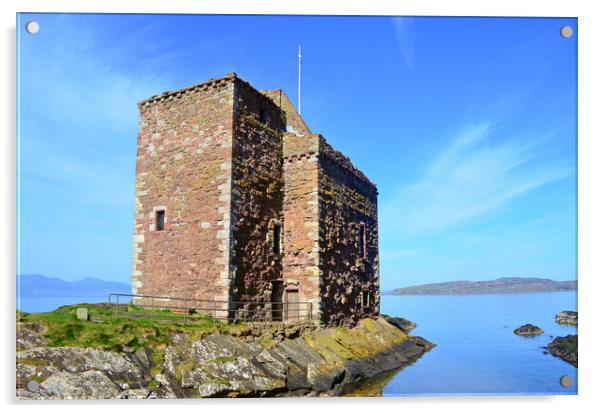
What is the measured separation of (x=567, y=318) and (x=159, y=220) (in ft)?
41.8

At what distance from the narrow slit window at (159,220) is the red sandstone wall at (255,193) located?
3018 millimetres

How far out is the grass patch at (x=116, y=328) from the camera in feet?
35.4

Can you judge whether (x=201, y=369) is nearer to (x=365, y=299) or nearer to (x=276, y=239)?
(x=276, y=239)

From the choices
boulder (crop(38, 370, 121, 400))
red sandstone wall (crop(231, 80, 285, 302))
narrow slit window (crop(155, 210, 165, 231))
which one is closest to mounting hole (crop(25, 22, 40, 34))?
red sandstone wall (crop(231, 80, 285, 302))

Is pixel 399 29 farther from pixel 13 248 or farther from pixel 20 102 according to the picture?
pixel 13 248

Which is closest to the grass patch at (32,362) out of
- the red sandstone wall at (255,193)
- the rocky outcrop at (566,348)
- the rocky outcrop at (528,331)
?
the red sandstone wall at (255,193)

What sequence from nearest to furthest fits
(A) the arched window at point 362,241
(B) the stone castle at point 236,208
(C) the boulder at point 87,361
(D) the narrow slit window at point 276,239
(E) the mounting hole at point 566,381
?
(C) the boulder at point 87,361
(E) the mounting hole at point 566,381
(B) the stone castle at point 236,208
(D) the narrow slit window at point 276,239
(A) the arched window at point 362,241

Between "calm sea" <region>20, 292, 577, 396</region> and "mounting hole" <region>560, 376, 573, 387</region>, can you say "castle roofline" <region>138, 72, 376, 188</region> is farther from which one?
"mounting hole" <region>560, 376, 573, 387</region>

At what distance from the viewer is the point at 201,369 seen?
37.4ft

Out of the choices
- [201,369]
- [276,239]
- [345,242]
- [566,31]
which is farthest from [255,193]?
[566,31]


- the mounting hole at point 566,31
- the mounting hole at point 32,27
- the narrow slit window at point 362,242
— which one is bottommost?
the narrow slit window at point 362,242

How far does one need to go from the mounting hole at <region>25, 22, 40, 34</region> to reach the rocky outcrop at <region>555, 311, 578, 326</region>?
43.2ft

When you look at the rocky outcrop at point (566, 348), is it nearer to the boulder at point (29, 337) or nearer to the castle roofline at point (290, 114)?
the castle roofline at point (290, 114)
